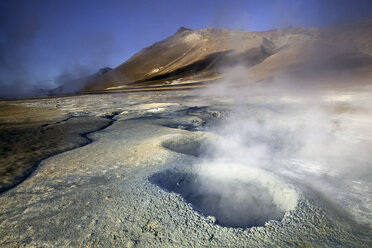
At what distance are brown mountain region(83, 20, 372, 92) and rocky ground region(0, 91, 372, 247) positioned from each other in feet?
38.6

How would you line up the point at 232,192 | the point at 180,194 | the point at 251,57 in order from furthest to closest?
the point at 251,57
the point at 232,192
the point at 180,194

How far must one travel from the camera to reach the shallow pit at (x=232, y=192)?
4.94ft

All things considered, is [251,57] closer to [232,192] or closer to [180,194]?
[232,192]

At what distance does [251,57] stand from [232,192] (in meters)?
34.9

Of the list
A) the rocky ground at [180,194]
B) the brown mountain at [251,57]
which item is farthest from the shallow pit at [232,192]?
the brown mountain at [251,57]

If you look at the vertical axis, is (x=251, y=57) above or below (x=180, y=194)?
above

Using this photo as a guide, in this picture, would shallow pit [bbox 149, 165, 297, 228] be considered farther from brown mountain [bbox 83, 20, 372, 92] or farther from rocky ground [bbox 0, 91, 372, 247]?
brown mountain [bbox 83, 20, 372, 92]

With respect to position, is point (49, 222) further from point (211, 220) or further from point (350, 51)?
point (350, 51)

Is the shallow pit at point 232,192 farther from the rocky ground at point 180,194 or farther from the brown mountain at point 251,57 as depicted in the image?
the brown mountain at point 251,57

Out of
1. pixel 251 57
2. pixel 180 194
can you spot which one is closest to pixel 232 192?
pixel 180 194

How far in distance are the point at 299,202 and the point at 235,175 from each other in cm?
63

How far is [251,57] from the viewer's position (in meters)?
33.6

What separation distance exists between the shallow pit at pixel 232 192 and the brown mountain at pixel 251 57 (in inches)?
483

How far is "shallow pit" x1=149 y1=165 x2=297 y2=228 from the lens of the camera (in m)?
1.51
